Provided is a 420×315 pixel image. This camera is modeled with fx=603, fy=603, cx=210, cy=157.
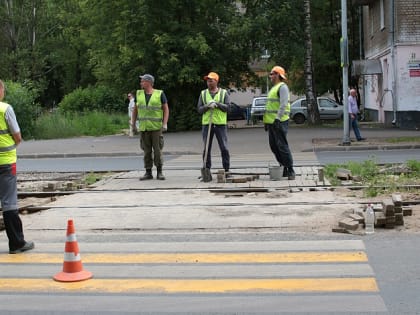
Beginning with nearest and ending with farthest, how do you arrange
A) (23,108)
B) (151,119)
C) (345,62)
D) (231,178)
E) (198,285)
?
1. (198,285)
2. (231,178)
3. (151,119)
4. (345,62)
5. (23,108)

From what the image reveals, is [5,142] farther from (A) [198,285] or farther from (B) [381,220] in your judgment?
(B) [381,220]

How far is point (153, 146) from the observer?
38.5 feet

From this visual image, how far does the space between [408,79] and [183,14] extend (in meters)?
10.4

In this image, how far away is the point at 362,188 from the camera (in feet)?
31.4

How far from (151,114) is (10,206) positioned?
5.32 metres

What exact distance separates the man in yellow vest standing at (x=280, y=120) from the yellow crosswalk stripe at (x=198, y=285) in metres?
5.83

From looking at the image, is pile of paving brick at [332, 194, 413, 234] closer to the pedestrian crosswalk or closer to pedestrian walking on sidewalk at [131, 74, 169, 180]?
the pedestrian crosswalk

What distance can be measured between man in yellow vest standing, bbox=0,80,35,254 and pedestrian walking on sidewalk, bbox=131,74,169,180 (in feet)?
16.8

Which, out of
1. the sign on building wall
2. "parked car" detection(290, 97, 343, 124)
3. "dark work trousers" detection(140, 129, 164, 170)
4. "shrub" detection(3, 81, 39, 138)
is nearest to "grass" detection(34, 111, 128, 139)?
"shrub" detection(3, 81, 39, 138)

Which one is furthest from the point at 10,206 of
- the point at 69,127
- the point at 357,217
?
the point at 69,127

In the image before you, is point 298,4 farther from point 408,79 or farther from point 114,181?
point 114,181

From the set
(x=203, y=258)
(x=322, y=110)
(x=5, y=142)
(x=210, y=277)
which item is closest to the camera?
(x=210, y=277)

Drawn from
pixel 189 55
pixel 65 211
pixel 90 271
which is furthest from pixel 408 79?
pixel 90 271

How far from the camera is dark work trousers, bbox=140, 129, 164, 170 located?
38.3 feet
